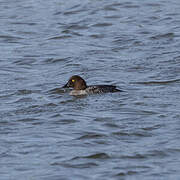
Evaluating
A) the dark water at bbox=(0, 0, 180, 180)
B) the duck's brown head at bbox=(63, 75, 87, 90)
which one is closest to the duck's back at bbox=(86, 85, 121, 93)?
the dark water at bbox=(0, 0, 180, 180)

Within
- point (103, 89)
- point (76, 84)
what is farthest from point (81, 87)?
point (103, 89)

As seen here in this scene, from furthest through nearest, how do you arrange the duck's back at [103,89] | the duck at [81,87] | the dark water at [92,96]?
the duck at [81,87]
the duck's back at [103,89]
the dark water at [92,96]

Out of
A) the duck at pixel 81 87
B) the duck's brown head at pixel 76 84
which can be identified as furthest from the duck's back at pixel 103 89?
the duck's brown head at pixel 76 84

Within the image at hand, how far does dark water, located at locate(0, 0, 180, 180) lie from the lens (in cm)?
1030

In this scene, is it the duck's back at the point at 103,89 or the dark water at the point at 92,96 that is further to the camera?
the duck's back at the point at 103,89

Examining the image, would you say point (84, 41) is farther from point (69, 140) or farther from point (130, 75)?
point (69, 140)

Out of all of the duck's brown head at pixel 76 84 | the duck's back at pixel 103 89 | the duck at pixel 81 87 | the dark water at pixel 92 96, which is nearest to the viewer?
the dark water at pixel 92 96

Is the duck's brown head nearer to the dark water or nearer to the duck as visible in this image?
the duck

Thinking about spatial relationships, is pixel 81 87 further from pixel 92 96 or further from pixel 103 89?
pixel 103 89

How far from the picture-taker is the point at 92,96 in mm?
14781

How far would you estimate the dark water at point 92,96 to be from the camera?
1030cm

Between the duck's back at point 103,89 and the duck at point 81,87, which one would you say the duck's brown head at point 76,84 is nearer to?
the duck at point 81,87

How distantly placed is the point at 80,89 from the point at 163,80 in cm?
206

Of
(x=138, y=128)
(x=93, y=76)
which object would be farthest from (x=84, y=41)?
(x=138, y=128)
